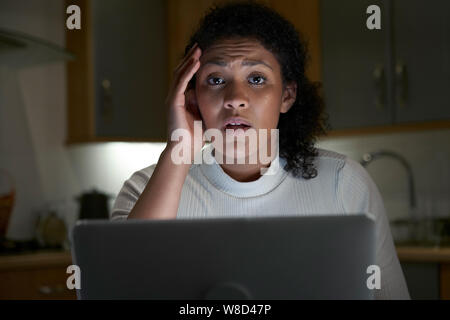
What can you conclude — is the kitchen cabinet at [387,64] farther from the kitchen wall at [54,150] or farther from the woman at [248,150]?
the woman at [248,150]

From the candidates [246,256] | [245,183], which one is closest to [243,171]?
[245,183]

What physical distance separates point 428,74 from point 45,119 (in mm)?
1857

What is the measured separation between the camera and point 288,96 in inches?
61.0

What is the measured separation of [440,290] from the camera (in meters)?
2.21

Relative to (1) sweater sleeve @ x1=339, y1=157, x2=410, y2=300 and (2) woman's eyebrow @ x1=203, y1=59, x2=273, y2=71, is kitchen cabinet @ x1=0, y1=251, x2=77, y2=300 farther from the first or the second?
(1) sweater sleeve @ x1=339, y1=157, x2=410, y2=300

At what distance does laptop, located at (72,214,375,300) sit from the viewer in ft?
2.15

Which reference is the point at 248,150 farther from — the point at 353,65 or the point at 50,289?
the point at 353,65

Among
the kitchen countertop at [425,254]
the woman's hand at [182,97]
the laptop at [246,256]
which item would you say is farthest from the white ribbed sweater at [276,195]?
the kitchen countertop at [425,254]

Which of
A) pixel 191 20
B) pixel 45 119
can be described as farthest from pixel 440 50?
pixel 45 119

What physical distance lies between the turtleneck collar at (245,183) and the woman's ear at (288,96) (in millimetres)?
163

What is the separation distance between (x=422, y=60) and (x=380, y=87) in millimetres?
218

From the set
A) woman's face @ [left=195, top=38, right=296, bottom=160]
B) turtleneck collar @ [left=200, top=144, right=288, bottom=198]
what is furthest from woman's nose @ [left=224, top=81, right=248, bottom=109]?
turtleneck collar @ [left=200, top=144, right=288, bottom=198]

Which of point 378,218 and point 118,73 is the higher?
point 118,73

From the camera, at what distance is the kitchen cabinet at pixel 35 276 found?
2210 mm
